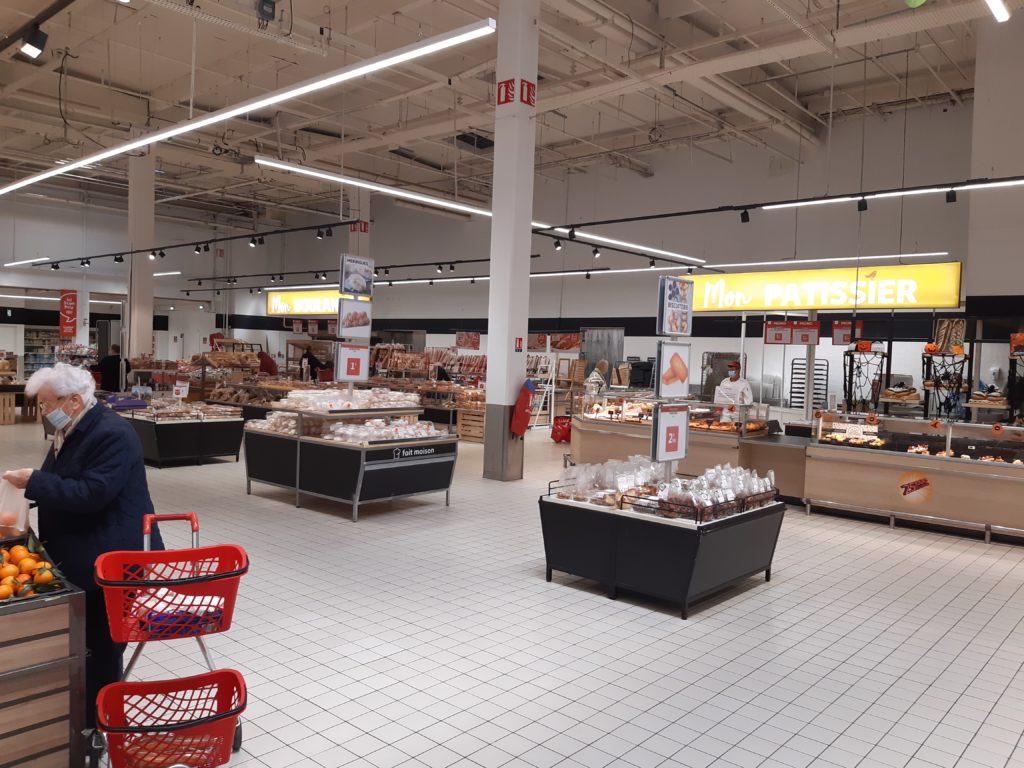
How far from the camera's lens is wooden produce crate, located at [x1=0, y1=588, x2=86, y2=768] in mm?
2719

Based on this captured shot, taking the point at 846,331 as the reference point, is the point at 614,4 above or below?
above

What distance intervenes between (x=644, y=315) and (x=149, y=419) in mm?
12248

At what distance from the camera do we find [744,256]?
17.3 meters

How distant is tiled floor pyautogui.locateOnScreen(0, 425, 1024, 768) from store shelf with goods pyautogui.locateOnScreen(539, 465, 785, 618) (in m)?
0.22

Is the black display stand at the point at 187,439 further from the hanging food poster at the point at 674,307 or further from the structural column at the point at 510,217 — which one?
the hanging food poster at the point at 674,307

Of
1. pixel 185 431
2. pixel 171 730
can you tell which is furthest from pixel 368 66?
pixel 185 431

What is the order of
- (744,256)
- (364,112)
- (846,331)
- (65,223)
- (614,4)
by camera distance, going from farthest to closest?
(65,223)
(744,256)
(364,112)
(846,331)
(614,4)

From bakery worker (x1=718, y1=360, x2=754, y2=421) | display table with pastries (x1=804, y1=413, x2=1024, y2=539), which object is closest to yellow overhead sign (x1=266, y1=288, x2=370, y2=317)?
bakery worker (x1=718, y1=360, x2=754, y2=421)

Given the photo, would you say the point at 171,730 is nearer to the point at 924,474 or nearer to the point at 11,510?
the point at 11,510

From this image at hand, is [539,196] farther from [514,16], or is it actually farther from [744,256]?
[514,16]

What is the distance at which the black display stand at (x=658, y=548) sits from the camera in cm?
530

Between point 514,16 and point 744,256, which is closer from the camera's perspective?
point 514,16

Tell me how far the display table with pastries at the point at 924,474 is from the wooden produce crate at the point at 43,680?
8.35 metres

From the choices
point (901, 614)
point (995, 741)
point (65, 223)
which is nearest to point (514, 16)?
point (901, 614)
